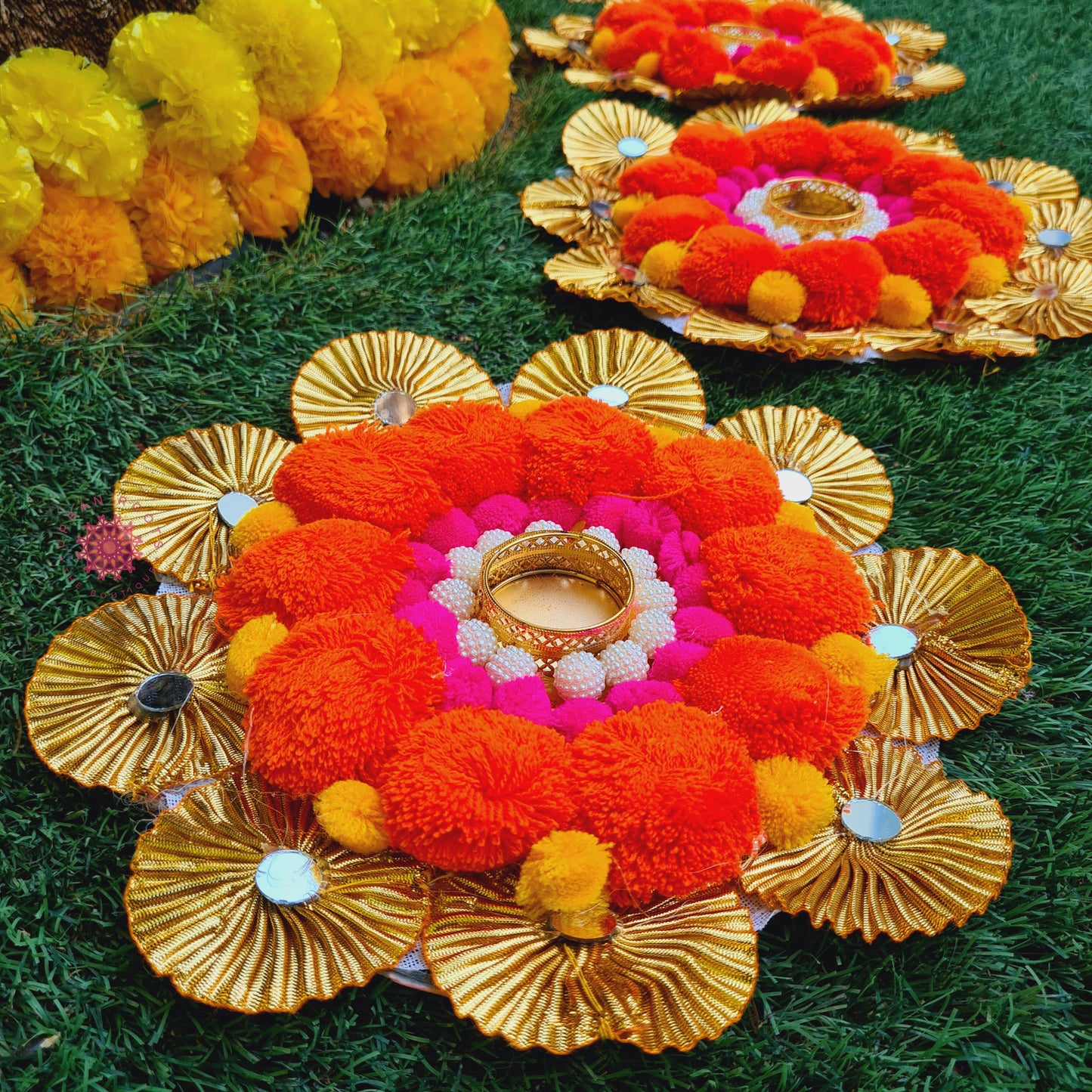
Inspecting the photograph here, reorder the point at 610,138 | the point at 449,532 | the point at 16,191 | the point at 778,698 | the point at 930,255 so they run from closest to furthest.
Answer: the point at 778,698 → the point at 449,532 → the point at 16,191 → the point at 930,255 → the point at 610,138

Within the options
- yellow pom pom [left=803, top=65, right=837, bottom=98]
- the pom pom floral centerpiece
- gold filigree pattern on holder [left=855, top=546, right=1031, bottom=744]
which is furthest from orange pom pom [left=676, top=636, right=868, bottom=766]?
yellow pom pom [left=803, top=65, right=837, bottom=98]

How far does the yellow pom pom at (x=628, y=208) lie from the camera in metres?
1.97

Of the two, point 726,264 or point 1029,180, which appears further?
point 1029,180

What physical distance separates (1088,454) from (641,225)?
88 cm

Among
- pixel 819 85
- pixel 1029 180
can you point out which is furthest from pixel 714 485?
pixel 819 85

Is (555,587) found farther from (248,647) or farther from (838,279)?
(838,279)

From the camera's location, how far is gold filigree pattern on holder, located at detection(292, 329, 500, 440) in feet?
4.80

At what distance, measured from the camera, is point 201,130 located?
1.60 meters

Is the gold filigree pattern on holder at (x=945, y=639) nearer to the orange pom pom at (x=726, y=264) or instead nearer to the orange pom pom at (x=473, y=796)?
the orange pom pom at (x=473, y=796)

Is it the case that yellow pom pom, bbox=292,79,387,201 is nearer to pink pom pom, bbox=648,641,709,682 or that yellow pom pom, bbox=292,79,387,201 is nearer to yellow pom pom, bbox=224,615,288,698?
yellow pom pom, bbox=224,615,288,698

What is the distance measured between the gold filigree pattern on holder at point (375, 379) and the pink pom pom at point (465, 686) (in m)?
0.51

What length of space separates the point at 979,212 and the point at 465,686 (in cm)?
148

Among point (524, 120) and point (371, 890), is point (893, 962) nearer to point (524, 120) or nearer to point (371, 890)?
point (371, 890)

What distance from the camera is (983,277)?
5.99 feet
